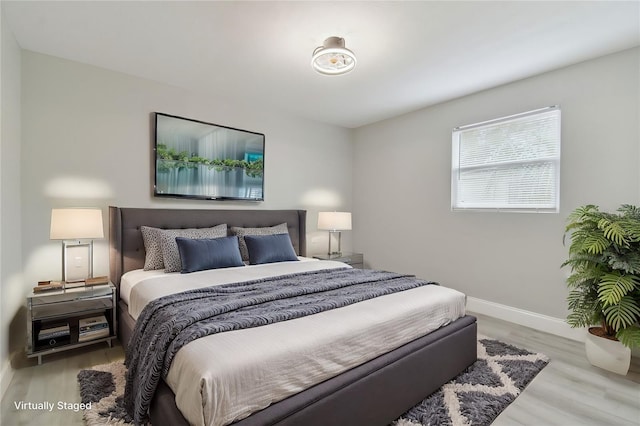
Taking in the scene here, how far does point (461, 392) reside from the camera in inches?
78.7

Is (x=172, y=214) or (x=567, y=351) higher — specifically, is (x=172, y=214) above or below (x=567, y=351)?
above

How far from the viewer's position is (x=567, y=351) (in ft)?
8.69

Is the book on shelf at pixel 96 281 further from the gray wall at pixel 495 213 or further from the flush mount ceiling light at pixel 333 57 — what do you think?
the gray wall at pixel 495 213

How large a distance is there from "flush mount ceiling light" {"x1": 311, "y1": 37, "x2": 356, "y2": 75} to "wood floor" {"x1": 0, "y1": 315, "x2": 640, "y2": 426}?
2.54 m

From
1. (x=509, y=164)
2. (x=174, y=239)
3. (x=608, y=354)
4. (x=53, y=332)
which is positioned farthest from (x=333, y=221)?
(x=53, y=332)

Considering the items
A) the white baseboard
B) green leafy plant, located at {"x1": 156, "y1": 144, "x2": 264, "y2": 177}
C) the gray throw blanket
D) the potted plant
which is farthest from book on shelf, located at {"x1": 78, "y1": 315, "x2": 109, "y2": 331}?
the potted plant

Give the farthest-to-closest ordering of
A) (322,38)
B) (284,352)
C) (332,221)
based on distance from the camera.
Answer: (332,221)
(322,38)
(284,352)

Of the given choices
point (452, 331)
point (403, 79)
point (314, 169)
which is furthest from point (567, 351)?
point (314, 169)

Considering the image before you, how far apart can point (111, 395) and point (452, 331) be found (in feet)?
7.39

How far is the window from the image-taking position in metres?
3.07

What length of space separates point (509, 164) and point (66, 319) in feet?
14.9

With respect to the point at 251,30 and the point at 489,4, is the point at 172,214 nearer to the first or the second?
the point at 251,30

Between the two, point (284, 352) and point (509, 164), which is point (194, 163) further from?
point (509, 164)

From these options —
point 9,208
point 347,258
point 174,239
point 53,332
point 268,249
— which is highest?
point 9,208
